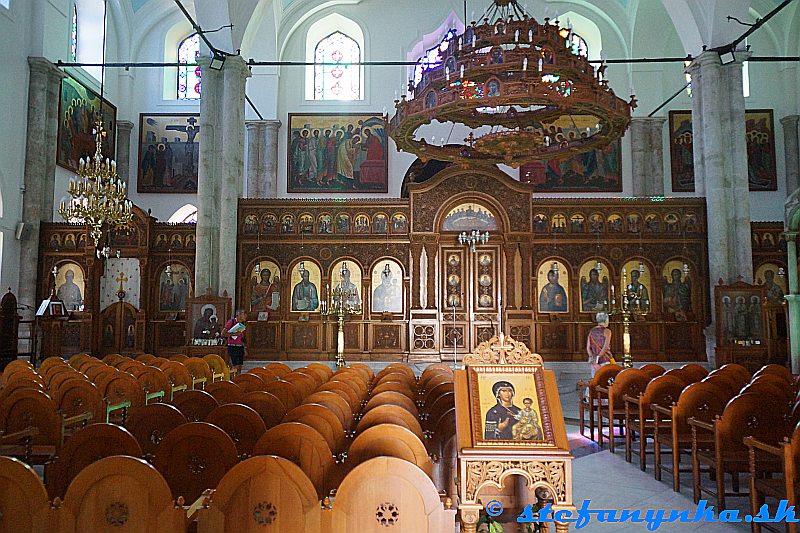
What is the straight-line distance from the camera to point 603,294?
60.6ft

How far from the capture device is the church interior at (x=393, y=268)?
13.0 ft

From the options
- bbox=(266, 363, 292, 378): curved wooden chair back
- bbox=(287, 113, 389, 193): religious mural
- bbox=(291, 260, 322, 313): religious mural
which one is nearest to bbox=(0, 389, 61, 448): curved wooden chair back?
bbox=(266, 363, 292, 378): curved wooden chair back

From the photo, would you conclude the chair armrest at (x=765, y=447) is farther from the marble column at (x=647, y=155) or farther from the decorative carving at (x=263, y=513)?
the marble column at (x=647, y=155)

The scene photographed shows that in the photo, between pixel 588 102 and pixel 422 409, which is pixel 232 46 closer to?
pixel 588 102

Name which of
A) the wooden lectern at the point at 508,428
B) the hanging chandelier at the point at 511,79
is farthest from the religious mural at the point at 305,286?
the wooden lectern at the point at 508,428

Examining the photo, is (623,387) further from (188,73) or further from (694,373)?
(188,73)

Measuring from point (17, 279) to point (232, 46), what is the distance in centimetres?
892

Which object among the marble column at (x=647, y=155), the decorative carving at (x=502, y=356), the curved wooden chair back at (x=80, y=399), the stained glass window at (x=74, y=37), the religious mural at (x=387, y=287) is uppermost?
the stained glass window at (x=74, y=37)

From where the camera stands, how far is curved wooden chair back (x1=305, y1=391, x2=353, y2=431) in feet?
17.3

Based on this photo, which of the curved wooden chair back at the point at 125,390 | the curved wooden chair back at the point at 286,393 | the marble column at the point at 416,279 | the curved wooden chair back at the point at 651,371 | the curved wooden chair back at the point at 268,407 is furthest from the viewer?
the marble column at the point at 416,279

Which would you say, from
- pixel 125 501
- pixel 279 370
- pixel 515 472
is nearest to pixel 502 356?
pixel 515 472

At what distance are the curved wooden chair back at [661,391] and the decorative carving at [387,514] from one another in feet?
16.5

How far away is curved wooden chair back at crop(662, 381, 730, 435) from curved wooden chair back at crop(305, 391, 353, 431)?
3.37m

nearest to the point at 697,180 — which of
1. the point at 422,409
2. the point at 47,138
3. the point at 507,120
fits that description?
the point at 507,120
